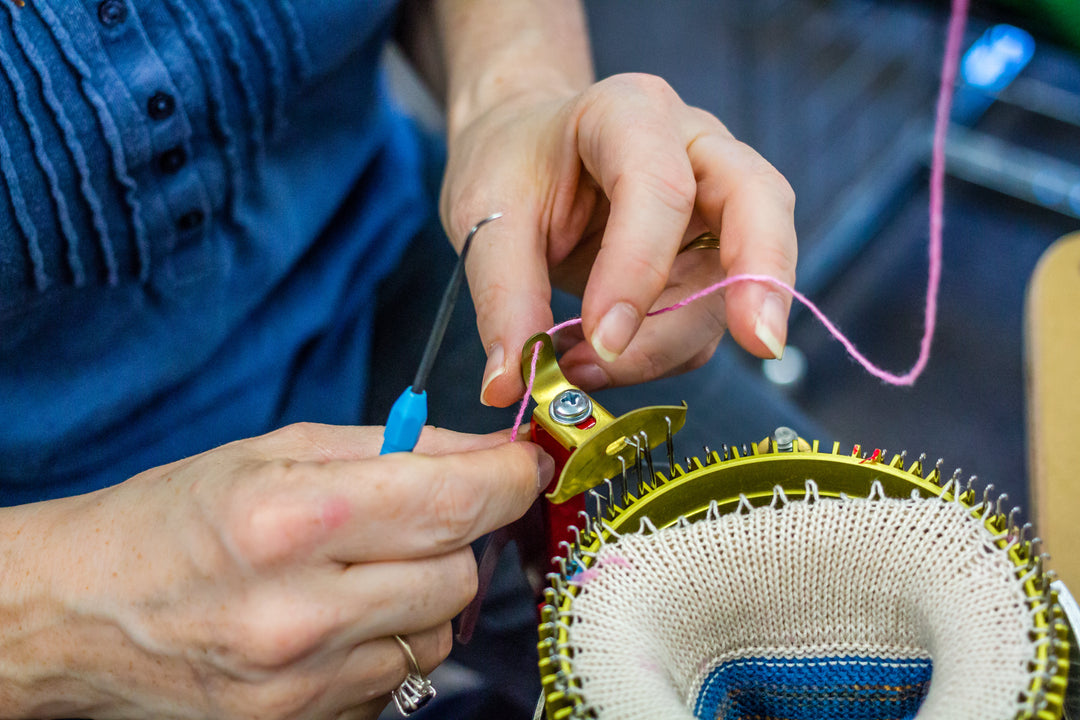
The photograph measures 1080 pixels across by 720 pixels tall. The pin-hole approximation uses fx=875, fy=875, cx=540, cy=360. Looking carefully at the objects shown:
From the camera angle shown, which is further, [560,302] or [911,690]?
[560,302]

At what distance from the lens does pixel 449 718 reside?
2.27 ft

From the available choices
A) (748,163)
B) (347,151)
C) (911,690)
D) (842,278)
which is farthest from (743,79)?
(911,690)

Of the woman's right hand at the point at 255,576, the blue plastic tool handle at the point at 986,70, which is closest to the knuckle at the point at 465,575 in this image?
the woman's right hand at the point at 255,576

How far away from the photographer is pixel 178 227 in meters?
0.71

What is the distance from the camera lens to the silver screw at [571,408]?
21.4 inches

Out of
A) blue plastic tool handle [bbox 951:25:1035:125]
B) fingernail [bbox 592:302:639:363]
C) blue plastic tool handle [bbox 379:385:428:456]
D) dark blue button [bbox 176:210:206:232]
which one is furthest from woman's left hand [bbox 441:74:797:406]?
blue plastic tool handle [bbox 951:25:1035:125]

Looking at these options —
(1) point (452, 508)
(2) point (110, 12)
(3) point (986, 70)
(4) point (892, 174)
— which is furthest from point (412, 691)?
(3) point (986, 70)

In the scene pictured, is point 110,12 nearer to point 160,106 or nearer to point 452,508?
point 160,106

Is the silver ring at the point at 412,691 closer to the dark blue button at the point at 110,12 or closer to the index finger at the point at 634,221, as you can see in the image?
the index finger at the point at 634,221

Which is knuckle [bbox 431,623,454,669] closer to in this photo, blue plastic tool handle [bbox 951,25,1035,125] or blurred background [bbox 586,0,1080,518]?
blurred background [bbox 586,0,1080,518]

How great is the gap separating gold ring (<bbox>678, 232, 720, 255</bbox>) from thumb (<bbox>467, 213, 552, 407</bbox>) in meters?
0.12

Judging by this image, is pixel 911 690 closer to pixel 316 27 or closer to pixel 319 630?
pixel 319 630

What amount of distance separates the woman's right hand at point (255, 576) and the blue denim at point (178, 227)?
159 mm

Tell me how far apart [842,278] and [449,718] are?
53.3 inches
